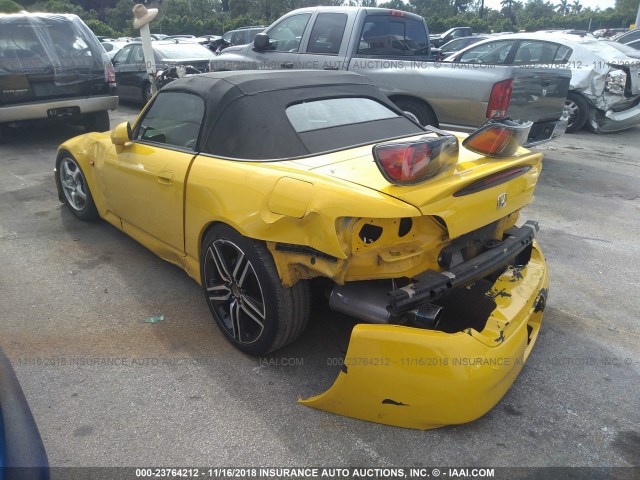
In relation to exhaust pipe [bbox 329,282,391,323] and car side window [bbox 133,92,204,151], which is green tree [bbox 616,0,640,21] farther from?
exhaust pipe [bbox 329,282,391,323]

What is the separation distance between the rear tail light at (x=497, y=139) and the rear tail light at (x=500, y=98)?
3170 millimetres

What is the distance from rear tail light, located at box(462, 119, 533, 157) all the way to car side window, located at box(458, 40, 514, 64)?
669cm

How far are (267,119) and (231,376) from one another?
1.49m

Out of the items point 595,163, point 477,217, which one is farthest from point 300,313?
point 595,163

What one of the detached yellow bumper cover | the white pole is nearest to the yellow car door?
the detached yellow bumper cover

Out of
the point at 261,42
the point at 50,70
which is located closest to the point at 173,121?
the point at 261,42

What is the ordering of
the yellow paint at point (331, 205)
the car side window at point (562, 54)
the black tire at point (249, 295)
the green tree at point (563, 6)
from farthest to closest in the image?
1. the green tree at point (563, 6)
2. the car side window at point (562, 54)
3. the black tire at point (249, 295)
4. the yellow paint at point (331, 205)

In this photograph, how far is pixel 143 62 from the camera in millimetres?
11500

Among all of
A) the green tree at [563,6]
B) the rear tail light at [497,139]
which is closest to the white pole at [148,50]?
the rear tail light at [497,139]

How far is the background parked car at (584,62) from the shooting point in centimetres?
883

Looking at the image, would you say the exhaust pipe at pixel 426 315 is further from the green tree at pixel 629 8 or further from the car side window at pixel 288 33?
the green tree at pixel 629 8

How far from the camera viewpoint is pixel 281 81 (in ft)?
10.8

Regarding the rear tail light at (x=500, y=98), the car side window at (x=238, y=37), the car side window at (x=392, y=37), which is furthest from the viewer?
the car side window at (x=238, y=37)

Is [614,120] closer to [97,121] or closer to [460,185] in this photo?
[460,185]
